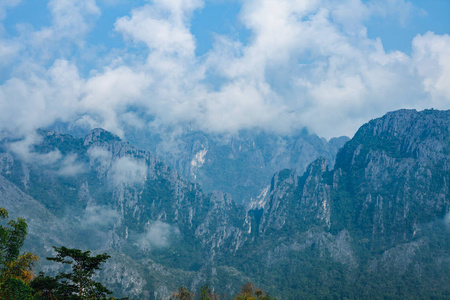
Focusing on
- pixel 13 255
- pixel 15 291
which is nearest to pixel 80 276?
pixel 15 291

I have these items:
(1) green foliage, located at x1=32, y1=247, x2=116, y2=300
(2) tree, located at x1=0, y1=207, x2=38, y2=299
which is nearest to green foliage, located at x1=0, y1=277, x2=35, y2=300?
(1) green foliage, located at x1=32, y1=247, x2=116, y2=300

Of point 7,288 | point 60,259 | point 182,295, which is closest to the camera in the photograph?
point 7,288

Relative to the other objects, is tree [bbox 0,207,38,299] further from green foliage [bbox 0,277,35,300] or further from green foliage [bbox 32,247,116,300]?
green foliage [bbox 32,247,116,300]

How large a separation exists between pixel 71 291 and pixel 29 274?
1939cm

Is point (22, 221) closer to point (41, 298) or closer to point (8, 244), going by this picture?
point (8, 244)

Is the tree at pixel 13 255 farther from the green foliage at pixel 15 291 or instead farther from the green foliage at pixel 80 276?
the green foliage at pixel 80 276

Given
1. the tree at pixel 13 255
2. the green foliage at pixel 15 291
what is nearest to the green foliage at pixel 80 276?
the green foliage at pixel 15 291

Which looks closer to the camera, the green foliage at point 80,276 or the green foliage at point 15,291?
the green foliage at point 15,291

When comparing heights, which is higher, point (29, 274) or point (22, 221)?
point (22, 221)

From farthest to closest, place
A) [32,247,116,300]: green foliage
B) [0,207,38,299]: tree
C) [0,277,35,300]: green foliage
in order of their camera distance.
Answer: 1. [0,207,38,299]: tree
2. [32,247,116,300]: green foliage
3. [0,277,35,300]: green foliage

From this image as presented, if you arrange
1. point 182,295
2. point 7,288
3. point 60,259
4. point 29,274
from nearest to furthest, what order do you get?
point 7,288 → point 60,259 → point 29,274 → point 182,295

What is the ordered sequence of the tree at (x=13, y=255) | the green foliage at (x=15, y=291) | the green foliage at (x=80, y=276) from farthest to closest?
1. the tree at (x=13, y=255)
2. the green foliage at (x=80, y=276)
3. the green foliage at (x=15, y=291)

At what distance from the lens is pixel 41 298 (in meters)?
69.1

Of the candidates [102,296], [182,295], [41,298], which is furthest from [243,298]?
[41,298]
